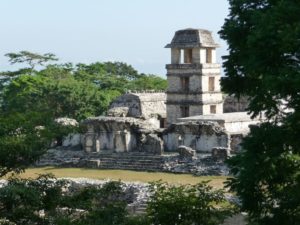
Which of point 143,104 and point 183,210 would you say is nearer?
point 183,210

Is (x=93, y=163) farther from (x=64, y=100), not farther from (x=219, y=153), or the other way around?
(x=64, y=100)

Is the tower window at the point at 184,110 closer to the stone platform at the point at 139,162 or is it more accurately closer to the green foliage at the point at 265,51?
the stone platform at the point at 139,162

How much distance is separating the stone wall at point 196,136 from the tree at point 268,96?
23257mm

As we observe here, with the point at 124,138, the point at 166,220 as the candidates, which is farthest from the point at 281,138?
the point at 124,138

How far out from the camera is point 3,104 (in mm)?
54469

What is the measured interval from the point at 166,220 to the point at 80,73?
170 ft

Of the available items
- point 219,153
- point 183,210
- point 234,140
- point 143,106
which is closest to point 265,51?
point 183,210

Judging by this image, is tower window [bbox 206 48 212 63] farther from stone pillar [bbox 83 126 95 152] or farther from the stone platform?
the stone platform

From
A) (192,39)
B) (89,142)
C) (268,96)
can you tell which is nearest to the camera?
(268,96)

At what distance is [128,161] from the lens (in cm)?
3569

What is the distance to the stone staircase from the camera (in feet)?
113

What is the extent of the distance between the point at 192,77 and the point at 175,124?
328 inches

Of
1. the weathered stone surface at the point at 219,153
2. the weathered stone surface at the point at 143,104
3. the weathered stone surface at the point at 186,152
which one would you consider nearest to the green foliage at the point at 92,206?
the weathered stone surface at the point at 219,153

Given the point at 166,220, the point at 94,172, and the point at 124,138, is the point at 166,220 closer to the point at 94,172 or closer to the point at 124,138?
the point at 94,172
